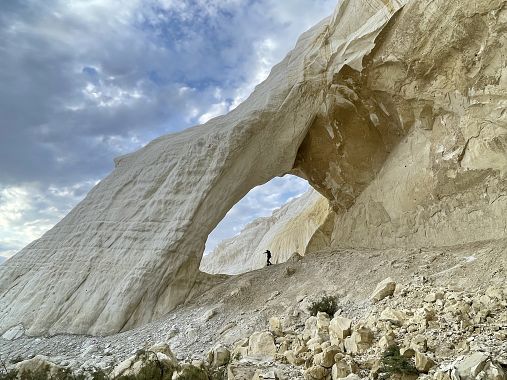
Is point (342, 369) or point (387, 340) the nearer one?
point (342, 369)

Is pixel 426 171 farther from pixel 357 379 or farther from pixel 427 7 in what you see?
pixel 357 379

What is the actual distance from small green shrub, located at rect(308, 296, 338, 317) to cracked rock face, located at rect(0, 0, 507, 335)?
3097 mm

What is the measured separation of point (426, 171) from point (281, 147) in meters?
3.72

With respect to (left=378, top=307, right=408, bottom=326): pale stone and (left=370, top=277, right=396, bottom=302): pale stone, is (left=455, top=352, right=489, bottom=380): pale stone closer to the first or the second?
(left=378, top=307, right=408, bottom=326): pale stone

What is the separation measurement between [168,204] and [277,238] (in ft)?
43.6

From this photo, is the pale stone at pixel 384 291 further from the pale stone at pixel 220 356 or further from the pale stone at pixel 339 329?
the pale stone at pixel 220 356

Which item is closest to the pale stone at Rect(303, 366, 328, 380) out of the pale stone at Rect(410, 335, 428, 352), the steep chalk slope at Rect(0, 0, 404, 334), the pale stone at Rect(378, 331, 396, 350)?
the pale stone at Rect(378, 331, 396, 350)

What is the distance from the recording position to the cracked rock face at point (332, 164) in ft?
30.1

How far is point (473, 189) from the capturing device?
364 inches

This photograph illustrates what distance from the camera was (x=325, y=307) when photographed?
7.86 metres

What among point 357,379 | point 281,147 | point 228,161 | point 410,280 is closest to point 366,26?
point 281,147

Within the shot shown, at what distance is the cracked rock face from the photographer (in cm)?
918

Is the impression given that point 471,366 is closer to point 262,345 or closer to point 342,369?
point 342,369

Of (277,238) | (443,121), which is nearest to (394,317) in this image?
(443,121)
